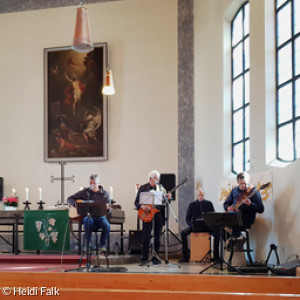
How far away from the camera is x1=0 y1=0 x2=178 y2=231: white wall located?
529 inches

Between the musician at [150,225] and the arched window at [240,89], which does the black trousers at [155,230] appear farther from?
the arched window at [240,89]

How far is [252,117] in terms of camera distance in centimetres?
945

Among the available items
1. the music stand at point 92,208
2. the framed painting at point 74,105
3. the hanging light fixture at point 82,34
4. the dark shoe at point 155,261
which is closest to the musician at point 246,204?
the dark shoe at point 155,261

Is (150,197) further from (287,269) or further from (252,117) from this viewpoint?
(287,269)

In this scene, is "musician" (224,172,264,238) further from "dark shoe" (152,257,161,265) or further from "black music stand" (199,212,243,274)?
"dark shoe" (152,257,161,265)

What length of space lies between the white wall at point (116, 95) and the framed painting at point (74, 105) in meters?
0.21

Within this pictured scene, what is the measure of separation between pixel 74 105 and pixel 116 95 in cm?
109

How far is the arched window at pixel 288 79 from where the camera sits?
8.22m

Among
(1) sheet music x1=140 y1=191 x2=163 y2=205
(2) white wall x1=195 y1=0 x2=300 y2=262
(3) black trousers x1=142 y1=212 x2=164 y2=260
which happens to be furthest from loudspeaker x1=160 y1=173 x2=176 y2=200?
(1) sheet music x1=140 y1=191 x2=163 y2=205

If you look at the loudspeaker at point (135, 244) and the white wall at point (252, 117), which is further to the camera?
the loudspeaker at point (135, 244)

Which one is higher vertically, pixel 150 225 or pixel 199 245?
pixel 150 225

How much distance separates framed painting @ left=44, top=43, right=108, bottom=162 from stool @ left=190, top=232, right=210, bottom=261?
3.86m

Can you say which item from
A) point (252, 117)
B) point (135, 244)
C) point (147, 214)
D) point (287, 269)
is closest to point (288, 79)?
point (252, 117)

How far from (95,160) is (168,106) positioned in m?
2.21
